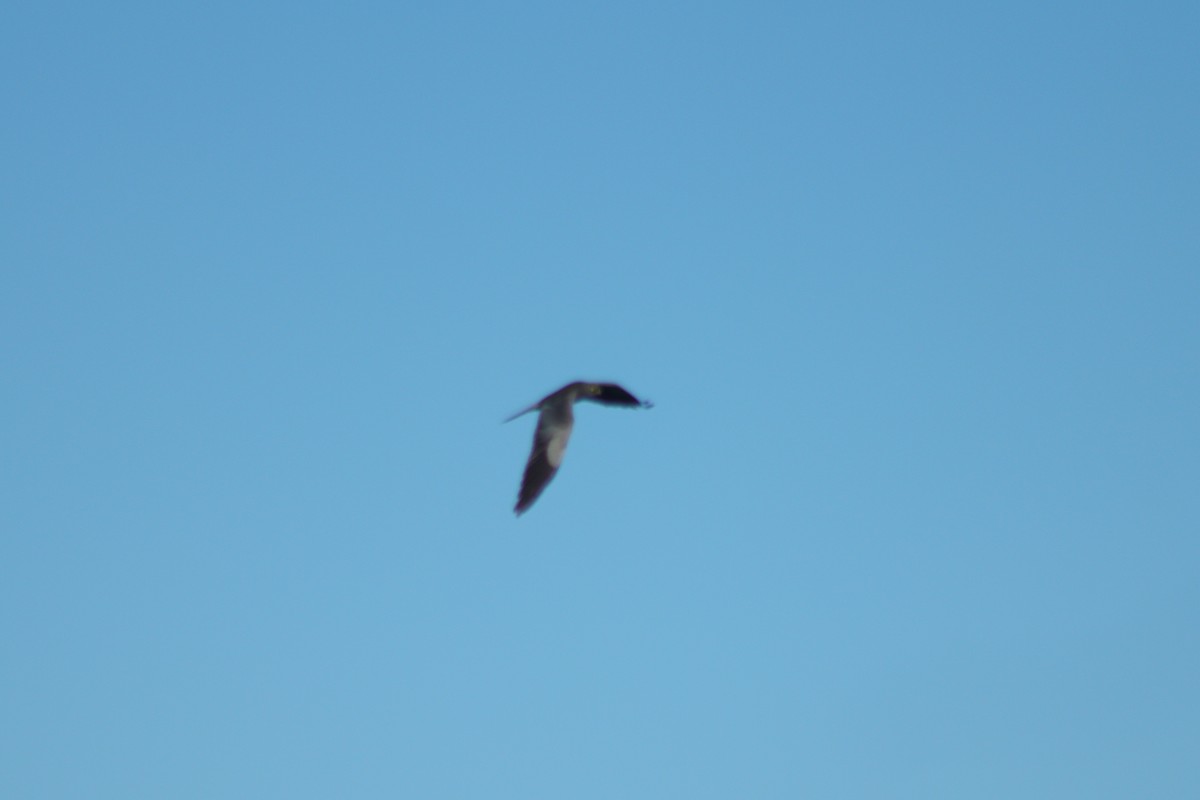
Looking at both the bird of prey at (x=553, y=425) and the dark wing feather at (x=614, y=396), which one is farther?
the dark wing feather at (x=614, y=396)

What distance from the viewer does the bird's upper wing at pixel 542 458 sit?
3031 cm

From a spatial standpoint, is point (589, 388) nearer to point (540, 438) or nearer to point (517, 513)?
point (540, 438)

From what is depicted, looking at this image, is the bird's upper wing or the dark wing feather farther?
the dark wing feather

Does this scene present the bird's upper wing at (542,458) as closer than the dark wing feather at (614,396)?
Yes

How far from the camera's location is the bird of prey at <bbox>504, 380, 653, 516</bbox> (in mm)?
30578

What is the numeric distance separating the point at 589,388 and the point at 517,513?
3.63 meters

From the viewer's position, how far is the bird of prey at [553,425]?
100ft

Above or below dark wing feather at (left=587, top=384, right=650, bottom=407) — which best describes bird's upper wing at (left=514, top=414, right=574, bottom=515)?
below

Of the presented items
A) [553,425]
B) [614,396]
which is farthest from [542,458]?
[614,396]

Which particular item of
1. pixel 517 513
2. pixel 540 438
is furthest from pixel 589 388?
pixel 517 513

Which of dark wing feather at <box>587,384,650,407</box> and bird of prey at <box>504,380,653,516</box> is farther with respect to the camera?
dark wing feather at <box>587,384,650,407</box>

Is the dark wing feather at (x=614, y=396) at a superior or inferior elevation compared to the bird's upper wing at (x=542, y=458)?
superior

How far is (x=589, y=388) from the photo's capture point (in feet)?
106

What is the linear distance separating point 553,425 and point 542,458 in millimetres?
870
